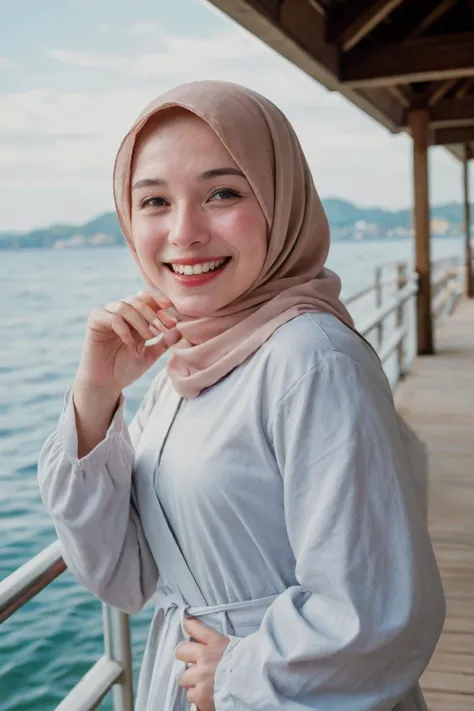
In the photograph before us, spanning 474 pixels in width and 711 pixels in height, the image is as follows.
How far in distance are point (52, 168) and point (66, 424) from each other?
30.1m

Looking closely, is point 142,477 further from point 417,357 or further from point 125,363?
point 417,357

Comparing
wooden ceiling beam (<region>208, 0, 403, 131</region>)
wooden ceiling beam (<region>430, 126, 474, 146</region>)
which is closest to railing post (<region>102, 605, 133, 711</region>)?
wooden ceiling beam (<region>208, 0, 403, 131</region>)

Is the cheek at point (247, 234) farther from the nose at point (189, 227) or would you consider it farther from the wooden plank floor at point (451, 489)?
the wooden plank floor at point (451, 489)

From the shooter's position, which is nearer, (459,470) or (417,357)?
(459,470)

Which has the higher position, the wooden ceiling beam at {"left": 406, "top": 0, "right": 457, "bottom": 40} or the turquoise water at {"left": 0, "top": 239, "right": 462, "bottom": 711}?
the wooden ceiling beam at {"left": 406, "top": 0, "right": 457, "bottom": 40}

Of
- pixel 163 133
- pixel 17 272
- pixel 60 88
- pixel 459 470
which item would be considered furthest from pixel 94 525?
pixel 60 88

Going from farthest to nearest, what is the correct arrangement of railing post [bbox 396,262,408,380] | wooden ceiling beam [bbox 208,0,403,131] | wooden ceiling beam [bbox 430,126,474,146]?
wooden ceiling beam [bbox 430,126,474,146]
railing post [bbox 396,262,408,380]
wooden ceiling beam [bbox 208,0,403,131]

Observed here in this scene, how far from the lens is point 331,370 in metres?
0.83

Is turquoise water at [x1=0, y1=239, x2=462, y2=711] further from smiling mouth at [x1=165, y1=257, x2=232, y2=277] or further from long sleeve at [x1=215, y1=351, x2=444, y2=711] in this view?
long sleeve at [x1=215, y1=351, x2=444, y2=711]

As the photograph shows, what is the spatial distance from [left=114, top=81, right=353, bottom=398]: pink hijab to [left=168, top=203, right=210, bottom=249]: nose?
71mm

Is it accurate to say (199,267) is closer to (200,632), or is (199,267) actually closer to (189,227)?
(189,227)

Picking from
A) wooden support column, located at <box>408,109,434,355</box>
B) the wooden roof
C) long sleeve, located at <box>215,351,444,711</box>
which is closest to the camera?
long sleeve, located at <box>215,351,444,711</box>

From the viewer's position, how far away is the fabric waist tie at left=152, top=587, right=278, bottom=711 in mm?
936

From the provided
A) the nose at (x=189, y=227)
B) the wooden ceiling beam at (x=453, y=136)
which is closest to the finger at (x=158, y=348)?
the nose at (x=189, y=227)
